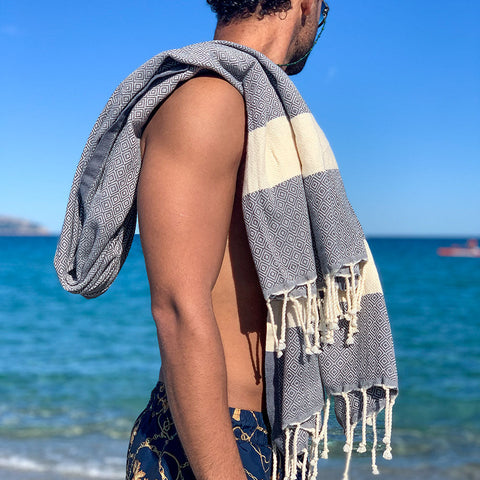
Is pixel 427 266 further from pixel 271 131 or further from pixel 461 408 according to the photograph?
pixel 271 131

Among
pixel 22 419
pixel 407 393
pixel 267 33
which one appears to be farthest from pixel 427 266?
pixel 267 33

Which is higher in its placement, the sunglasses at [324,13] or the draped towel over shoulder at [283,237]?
the sunglasses at [324,13]

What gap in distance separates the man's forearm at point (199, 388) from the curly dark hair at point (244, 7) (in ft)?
2.43

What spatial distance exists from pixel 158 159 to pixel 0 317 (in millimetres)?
17766

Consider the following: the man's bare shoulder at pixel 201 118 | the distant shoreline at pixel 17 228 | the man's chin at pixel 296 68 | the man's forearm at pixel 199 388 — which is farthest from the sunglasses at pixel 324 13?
the distant shoreline at pixel 17 228

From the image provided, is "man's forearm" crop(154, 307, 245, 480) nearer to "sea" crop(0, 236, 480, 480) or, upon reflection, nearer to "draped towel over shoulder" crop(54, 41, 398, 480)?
"draped towel over shoulder" crop(54, 41, 398, 480)

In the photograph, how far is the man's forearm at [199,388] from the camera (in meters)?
1.05

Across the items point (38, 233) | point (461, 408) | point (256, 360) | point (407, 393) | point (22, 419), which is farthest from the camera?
point (38, 233)

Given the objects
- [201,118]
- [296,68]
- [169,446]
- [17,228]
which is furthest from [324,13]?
[17,228]

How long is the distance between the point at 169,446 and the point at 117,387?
802 cm

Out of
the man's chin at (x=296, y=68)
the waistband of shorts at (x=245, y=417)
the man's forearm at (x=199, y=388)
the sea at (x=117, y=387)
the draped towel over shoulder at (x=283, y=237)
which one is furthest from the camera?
the sea at (x=117, y=387)

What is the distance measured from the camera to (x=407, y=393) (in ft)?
28.6

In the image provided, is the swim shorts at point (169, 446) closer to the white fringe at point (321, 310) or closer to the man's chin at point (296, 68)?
the white fringe at point (321, 310)

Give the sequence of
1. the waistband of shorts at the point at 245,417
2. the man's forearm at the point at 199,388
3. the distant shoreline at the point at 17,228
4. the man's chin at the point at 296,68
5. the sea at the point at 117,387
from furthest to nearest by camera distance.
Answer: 1. the distant shoreline at the point at 17,228
2. the sea at the point at 117,387
3. the man's chin at the point at 296,68
4. the waistband of shorts at the point at 245,417
5. the man's forearm at the point at 199,388
